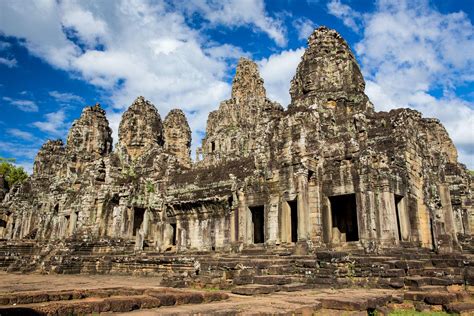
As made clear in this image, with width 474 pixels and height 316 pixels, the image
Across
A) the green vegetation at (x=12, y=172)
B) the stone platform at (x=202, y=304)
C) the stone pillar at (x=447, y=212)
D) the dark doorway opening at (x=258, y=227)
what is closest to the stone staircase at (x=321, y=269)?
the stone platform at (x=202, y=304)

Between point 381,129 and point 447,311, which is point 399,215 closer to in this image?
point 381,129

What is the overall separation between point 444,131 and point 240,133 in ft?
79.1

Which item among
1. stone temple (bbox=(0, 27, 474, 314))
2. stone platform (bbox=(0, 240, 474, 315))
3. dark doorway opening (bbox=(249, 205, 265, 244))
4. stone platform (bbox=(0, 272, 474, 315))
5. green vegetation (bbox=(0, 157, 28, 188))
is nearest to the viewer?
stone platform (bbox=(0, 272, 474, 315))

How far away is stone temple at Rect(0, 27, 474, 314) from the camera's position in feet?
49.2

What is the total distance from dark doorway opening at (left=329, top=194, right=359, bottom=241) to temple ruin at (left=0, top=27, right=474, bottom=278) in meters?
0.04

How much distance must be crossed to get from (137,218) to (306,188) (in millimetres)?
13104

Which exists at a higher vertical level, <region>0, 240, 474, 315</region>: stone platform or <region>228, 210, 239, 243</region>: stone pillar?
<region>228, 210, 239, 243</region>: stone pillar

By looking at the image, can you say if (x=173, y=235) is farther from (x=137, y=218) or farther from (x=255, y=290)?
(x=255, y=290)

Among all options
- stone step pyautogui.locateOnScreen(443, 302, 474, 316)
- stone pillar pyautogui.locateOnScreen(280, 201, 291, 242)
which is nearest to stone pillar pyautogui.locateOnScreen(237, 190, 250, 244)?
stone pillar pyautogui.locateOnScreen(280, 201, 291, 242)

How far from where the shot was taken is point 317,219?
1530cm

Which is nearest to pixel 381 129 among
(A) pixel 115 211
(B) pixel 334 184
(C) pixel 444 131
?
(B) pixel 334 184

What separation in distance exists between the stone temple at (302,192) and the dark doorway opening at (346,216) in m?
0.04

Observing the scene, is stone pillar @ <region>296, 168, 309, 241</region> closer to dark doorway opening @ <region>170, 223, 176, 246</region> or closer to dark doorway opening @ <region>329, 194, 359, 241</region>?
dark doorway opening @ <region>329, 194, 359, 241</region>

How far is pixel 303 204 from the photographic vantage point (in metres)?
15.3
